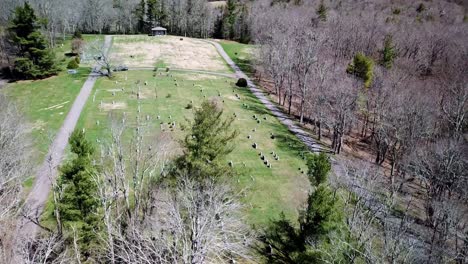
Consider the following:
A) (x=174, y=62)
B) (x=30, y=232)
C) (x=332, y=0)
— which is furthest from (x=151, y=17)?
(x=30, y=232)

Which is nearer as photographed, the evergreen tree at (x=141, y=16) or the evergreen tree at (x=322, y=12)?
the evergreen tree at (x=322, y=12)

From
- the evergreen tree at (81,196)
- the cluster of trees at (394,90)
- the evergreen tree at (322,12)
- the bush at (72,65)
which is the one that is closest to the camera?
the evergreen tree at (81,196)

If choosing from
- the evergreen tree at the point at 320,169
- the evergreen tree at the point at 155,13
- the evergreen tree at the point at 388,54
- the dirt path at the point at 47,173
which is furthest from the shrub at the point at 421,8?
the evergreen tree at the point at 320,169

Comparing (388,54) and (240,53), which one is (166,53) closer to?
(240,53)

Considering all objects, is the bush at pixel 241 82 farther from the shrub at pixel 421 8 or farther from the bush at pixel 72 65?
the shrub at pixel 421 8

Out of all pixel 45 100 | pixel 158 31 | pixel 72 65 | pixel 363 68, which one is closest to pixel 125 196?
pixel 45 100

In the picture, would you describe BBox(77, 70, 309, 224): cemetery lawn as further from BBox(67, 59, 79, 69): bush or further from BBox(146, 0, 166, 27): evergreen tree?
BBox(146, 0, 166, 27): evergreen tree

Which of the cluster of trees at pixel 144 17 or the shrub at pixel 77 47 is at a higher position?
the cluster of trees at pixel 144 17
